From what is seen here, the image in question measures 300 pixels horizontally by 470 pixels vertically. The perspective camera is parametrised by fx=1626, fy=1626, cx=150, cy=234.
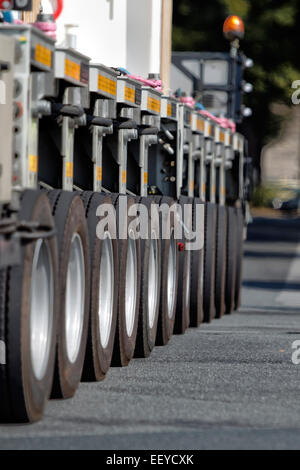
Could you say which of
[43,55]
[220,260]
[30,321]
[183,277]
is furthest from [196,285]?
[30,321]

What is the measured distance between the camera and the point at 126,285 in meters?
11.2

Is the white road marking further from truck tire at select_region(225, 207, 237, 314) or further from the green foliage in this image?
the green foliage

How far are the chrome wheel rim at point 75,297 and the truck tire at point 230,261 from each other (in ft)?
28.2

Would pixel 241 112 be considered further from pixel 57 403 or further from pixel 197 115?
pixel 57 403

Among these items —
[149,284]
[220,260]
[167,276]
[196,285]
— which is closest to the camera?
[149,284]

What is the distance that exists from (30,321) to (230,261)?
10289 mm

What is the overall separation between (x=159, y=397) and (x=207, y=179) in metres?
8.79

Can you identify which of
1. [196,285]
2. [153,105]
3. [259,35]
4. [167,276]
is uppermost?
[259,35]

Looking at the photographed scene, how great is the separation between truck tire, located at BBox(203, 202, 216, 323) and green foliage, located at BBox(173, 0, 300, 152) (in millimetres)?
34630

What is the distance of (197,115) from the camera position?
15523 millimetres

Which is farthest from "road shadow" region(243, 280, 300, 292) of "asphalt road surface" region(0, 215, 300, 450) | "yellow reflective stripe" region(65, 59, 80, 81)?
"yellow reflective stripe" region(65, 59, 80, 81)

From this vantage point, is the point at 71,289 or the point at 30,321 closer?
the point at 30,321

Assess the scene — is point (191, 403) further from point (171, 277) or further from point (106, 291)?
point (171, 277)

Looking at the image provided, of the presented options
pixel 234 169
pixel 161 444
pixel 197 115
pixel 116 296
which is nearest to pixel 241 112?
pixel 234 169
